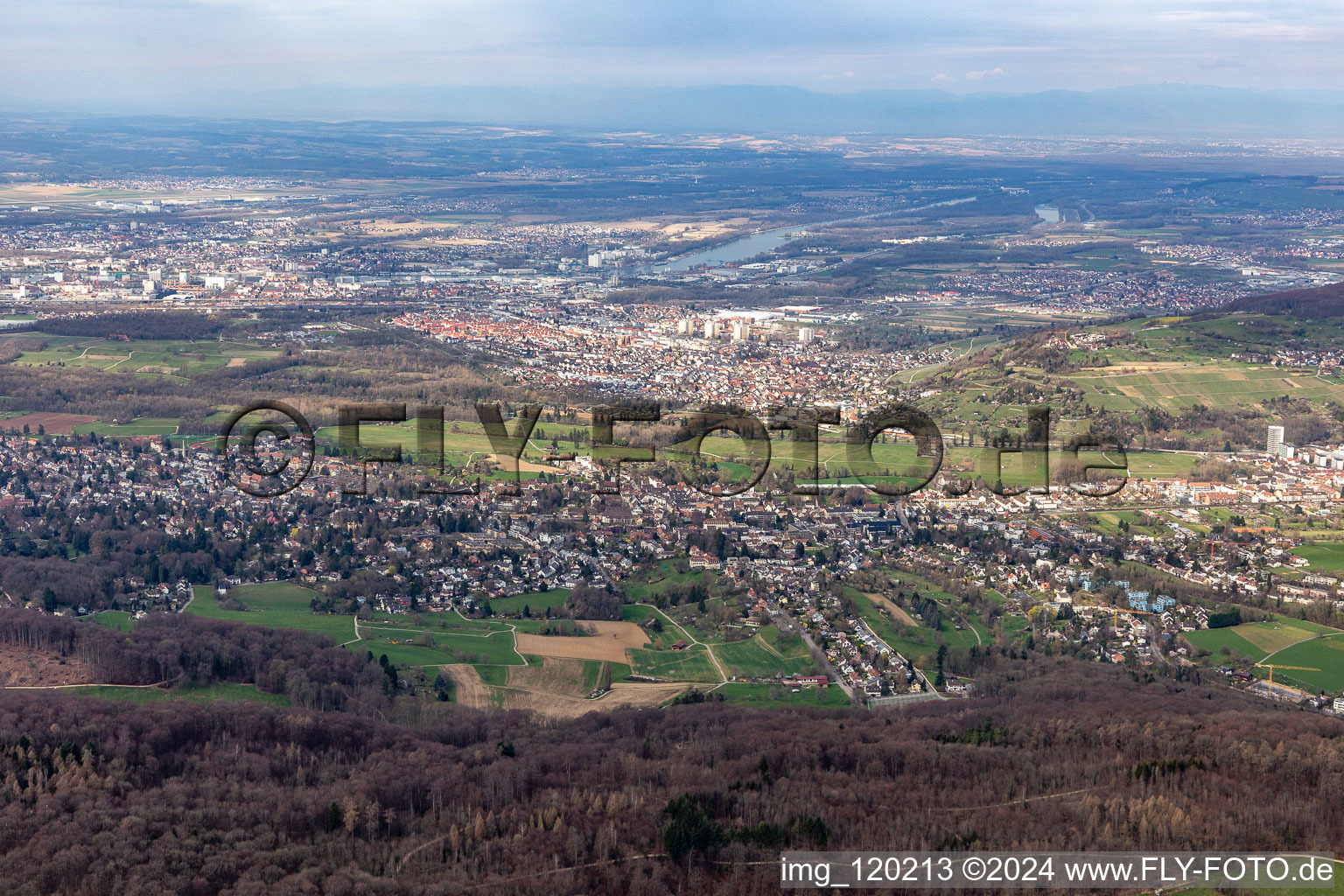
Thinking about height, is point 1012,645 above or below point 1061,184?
below

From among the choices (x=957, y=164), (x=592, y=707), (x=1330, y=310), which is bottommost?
(x=592, y=707)

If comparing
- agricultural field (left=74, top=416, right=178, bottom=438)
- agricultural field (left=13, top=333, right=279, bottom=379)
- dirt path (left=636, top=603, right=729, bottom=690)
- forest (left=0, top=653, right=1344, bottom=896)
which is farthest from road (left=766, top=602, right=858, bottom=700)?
agricultural field (left=13, top=333, right=279, bottom=379)

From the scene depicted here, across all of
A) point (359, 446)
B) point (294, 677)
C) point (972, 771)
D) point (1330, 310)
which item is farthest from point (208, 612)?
point (1330, 310)

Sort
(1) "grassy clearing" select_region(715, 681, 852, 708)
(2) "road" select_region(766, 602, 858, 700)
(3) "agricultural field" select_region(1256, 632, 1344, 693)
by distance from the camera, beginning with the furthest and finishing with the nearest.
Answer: (2) "road" select_region(766, 602, 858, 700) → (3) "agricultural field" select_region(1256, 632, 1344, 693) → (1) "grassy clearing" select_region(715, 681, 852, 708)

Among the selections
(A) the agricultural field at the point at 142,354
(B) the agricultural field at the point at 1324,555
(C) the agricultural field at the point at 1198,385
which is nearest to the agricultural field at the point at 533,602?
(B) the agricultural field at the point at 1324,555

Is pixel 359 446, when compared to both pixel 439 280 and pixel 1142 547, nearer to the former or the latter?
pixel 1142 547

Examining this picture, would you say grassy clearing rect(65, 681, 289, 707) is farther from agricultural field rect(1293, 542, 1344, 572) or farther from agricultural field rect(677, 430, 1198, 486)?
agricultural field rect(1293, 542, 1344, 572)

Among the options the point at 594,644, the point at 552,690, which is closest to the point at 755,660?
the point at 594,644
